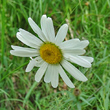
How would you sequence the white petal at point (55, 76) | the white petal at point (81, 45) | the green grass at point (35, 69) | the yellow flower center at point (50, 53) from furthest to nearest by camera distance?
the green grass at point (35, 69), the white petal at point (55, 76), the yellow flower center at point (50, 53), the white petal at point (81, 45)

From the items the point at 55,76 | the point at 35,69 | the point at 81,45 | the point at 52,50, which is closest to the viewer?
the point at 81,45

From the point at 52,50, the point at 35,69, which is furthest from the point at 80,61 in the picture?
the point at 35,69

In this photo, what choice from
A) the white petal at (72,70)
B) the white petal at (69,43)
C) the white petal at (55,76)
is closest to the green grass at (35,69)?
the white petal at (55,76)

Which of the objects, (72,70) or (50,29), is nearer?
(50,29)

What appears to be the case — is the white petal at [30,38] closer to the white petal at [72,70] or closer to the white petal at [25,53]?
the white petal at [25,53]

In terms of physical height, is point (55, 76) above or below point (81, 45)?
below

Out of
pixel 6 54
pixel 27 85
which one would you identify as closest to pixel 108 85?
pixel 27 85

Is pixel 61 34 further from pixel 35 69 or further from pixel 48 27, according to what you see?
pixel 35 69
